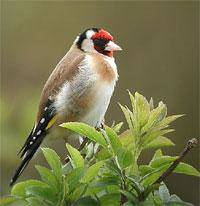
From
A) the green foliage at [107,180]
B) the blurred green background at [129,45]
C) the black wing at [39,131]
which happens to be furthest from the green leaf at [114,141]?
the blurred green background at [129,45]

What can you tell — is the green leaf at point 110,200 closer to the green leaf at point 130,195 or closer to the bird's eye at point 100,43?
the green leaf at point 130,195

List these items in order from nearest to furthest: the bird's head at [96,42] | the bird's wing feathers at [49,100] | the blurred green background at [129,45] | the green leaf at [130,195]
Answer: the green leaf at [130,195], the bird's wing feathers at [49,100], the bird's head at [96,42], the blurred green background at [129,45]

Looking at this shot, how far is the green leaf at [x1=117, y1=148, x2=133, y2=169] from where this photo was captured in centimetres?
150

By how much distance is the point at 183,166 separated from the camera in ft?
5.06

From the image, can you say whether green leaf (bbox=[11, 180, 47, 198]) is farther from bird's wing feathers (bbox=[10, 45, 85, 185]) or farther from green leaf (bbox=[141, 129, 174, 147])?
bird's wing feathers (bbox=[10, 45, 85, 185])

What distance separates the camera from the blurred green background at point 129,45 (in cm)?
746

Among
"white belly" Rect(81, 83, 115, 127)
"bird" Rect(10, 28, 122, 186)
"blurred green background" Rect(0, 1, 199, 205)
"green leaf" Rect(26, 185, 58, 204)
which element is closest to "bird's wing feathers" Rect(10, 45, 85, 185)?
"bird" Rect(10, 28, 122, 186)

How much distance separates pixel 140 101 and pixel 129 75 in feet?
19.3

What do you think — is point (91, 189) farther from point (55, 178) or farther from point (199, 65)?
point (199, 65)

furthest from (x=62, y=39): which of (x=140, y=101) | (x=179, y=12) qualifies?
(x=140, y=101)

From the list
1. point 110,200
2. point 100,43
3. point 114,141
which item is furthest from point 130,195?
point 100,43

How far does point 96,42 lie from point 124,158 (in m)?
2.12

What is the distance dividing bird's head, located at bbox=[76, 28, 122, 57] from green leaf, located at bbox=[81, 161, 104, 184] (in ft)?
6.65

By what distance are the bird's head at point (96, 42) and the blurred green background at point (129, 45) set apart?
3409 mm
